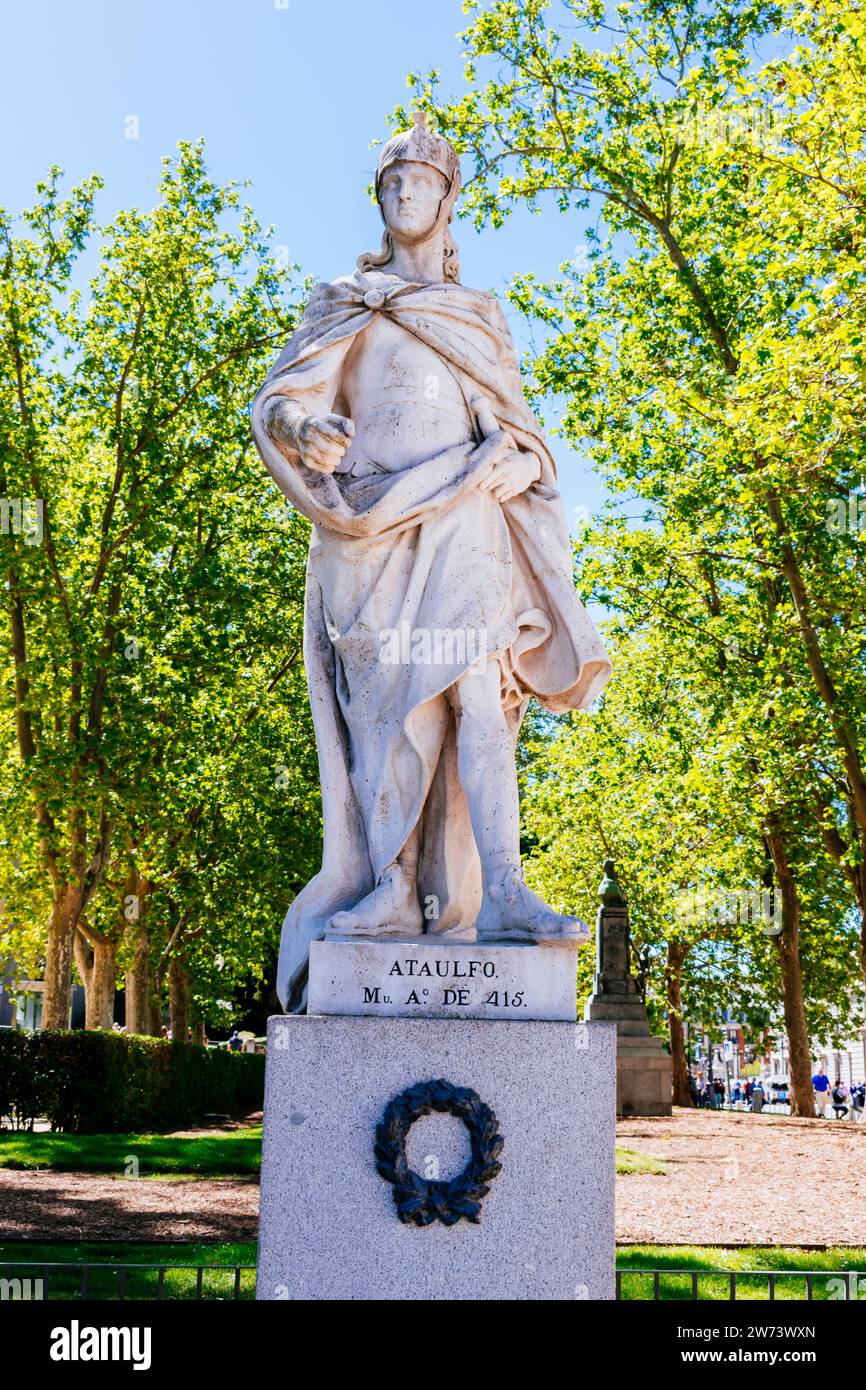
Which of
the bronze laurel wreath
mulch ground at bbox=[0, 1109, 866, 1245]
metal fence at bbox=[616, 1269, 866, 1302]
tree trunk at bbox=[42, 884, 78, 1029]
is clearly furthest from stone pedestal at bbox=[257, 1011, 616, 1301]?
tree trunk at bbox=[42, 884, 78, 1029]

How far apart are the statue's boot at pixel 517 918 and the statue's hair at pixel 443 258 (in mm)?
2563

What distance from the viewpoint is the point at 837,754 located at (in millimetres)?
19422

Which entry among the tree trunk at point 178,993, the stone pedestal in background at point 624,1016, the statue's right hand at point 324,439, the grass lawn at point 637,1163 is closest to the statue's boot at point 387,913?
the statue's right hand at point 324,439

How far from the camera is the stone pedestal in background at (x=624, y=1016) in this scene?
2628 centimetres

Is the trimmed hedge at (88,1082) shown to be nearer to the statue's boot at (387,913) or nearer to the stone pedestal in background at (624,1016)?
the stone pedestal in background at (624,1016)

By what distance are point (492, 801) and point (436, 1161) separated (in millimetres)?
1297

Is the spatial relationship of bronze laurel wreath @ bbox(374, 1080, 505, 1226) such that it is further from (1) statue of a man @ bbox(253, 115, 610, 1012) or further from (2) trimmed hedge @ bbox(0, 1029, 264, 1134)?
(2) trimmed hedge @ bbox(0, 1029, 264, 1134)

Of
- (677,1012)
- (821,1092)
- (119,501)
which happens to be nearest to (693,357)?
(119,501)

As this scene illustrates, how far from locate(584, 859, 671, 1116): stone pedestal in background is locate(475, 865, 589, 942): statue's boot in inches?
840

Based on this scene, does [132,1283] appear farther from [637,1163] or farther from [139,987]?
[139,987]
